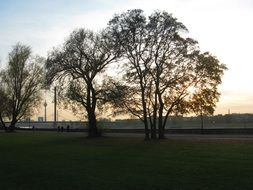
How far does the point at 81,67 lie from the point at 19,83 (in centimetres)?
3597

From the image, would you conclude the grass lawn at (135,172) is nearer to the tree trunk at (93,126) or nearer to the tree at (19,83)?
the tree trunk at (93,126)

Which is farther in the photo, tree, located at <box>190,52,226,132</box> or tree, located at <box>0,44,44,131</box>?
tree, located at <box>0,44,44,131</box>

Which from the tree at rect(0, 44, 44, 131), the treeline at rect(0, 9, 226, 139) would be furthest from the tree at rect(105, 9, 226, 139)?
the tree at rect(0, 44, 44, 131)

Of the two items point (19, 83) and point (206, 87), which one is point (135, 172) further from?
point (19, 83)

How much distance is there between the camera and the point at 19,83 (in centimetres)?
9019

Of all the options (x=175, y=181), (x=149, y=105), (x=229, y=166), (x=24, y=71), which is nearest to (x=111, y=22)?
(x=149, y=105)

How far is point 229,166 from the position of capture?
71.5 ft

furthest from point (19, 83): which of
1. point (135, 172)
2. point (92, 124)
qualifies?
point (135, 172)

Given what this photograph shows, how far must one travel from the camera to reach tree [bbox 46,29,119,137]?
2237 inches

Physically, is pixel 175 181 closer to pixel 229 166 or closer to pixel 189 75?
pixel 229 166

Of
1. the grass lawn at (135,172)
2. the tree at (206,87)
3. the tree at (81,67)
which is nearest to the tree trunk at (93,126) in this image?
the tree at (81,67)

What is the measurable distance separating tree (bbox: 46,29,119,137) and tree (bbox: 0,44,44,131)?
33231 millimetres

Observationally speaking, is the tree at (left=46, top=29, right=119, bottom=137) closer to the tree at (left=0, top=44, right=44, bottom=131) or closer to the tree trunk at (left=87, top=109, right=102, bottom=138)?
the tree trunk at (left=87, top=109, right=102, bottom=138)

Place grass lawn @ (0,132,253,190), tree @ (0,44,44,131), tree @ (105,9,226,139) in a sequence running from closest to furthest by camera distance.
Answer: grass lawn @ (0,132,253,190)
tree @ (105,9,226,139)
tree @ (0,44,44,131)
